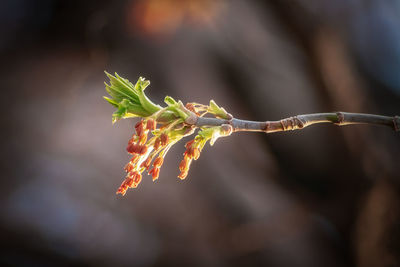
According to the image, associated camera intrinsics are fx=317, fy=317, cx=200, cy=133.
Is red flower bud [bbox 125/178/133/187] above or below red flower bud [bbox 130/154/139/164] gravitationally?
Result: below

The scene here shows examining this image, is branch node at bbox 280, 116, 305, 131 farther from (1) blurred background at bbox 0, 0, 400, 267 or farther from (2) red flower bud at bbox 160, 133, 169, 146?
(1) blurred background at bbox 0, 0, 400, 267

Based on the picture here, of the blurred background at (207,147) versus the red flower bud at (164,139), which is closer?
the red flower bud at (164,139)

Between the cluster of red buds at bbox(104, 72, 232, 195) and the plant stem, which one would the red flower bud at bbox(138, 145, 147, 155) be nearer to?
the cluster of red buds at bbox(104, 72, 232, 195)

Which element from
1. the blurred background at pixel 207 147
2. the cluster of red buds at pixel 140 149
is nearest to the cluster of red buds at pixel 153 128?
the cluster of red buds at pixel 140 149

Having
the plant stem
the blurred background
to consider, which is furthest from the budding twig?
the blurred background

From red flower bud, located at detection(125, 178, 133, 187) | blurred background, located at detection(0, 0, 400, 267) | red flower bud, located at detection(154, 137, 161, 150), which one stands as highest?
blurred background, located at detection(0, 0, 400, 267)

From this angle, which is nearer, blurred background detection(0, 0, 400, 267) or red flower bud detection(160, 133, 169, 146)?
red flower bud detection(160, 133, 169, 146)

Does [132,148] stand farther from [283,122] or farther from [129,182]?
[283,122]

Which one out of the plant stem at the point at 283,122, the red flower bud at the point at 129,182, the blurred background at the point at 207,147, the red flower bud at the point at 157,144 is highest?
the blurred background at the point at 207,147

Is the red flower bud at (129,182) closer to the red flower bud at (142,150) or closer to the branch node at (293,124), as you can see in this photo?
the red flower bud at (142,150)
